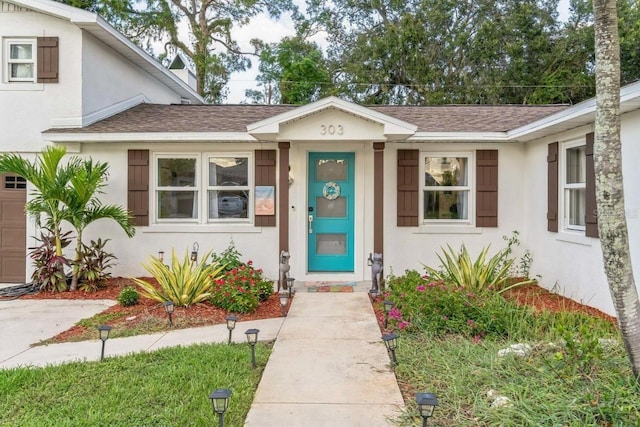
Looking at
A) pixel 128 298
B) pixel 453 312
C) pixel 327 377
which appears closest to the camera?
pixel 327 377

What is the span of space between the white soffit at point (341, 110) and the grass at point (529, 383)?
3.43 m

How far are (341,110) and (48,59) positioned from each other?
539 cm

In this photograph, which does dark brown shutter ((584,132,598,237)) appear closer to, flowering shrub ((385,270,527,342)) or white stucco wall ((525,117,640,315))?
white stucco wall ((525,117,640,315))

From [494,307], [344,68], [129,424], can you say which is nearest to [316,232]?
[494,307]

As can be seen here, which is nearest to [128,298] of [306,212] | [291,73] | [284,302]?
[284,302]

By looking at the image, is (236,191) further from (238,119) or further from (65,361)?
(65,361)

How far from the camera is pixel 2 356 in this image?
4211 millimetres

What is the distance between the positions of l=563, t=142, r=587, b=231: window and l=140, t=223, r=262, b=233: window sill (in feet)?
16.0

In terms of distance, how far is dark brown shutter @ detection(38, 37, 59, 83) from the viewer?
24.9 feet

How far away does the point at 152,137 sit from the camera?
279 inches

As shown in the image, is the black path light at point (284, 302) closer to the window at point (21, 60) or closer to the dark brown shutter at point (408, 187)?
the dark brown shutter at point (408, 187)

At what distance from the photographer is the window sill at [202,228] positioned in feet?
24.8

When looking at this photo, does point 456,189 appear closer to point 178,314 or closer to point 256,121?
point 256,121

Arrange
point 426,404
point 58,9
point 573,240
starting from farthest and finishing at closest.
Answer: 1. point 58,9
2. point 573,240
3. point 426,404
